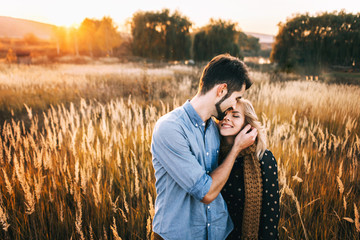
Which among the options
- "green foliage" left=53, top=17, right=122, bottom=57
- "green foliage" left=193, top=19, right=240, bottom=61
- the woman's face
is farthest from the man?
"green foliage" left=53, top=17, right=122, bottom=57

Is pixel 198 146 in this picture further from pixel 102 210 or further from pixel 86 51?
pixel 86 51

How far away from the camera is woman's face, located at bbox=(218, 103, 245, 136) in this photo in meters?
1.58

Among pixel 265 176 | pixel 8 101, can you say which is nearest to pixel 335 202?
pixel 265 176

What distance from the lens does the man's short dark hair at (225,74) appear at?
54.8 inches

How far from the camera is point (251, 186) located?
58.8 inches

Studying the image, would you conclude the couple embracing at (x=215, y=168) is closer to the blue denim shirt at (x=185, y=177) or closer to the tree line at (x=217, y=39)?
the blue denim shirt at (x=185, y=177)

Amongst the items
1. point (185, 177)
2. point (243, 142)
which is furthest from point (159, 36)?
point (185, 177)

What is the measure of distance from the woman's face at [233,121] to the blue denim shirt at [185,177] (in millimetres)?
137

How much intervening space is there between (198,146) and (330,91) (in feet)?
20.1

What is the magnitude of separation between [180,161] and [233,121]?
618mm

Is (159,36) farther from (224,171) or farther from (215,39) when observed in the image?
(224,171)

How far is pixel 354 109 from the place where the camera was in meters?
4.62

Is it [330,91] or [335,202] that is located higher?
[330,91]

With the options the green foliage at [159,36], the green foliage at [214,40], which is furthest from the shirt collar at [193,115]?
the green foliage at [214,40]
